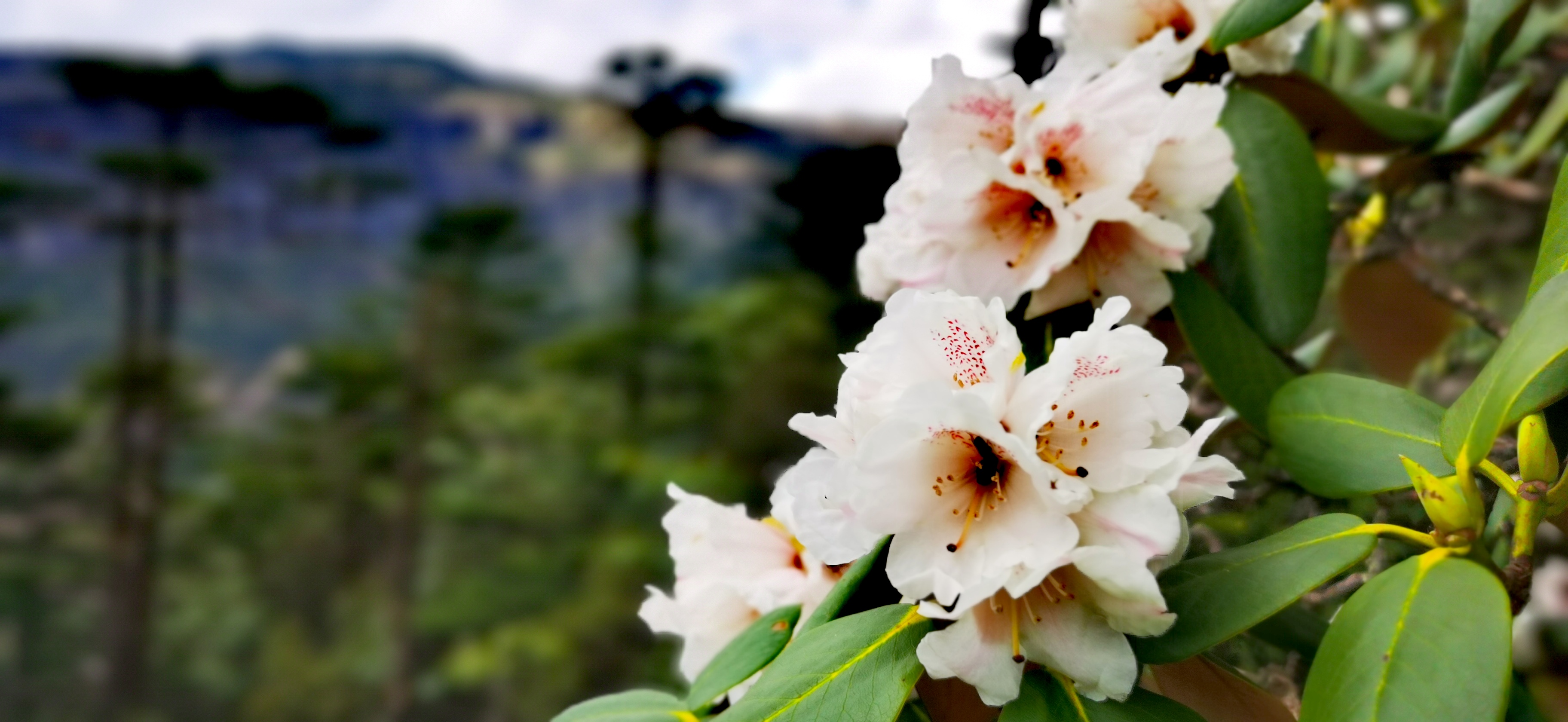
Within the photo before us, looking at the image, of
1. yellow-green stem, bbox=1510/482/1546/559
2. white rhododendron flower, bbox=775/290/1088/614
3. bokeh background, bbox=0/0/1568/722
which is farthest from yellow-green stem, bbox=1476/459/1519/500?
bokeh background, bbox=0/0/1568/722

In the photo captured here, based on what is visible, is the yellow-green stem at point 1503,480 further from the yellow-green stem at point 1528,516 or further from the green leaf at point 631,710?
the green leaf at point 631,710

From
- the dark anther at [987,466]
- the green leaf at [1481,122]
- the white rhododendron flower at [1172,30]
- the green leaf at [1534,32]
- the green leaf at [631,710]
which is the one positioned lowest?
the green leaf at [631,710]

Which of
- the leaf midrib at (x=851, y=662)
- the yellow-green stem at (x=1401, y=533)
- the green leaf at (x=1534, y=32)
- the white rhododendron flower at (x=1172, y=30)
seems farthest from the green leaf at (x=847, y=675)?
the green leaf at (x=1534, y=32)

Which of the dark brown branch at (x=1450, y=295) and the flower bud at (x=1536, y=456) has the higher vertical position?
the flower bud at (x=1536, y=456)

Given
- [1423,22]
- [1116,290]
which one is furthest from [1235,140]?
[1423,22]

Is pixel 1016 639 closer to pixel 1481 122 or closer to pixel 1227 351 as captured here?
pixel 1227 351

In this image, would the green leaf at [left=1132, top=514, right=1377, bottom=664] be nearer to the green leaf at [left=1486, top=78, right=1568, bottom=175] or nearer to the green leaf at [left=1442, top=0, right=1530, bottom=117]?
the green leaf at [left=1442, top=0, right=1530, bottom=117]

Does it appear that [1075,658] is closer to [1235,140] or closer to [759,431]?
[1235,140]

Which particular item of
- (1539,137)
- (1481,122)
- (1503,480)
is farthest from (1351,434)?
(1539,137)
